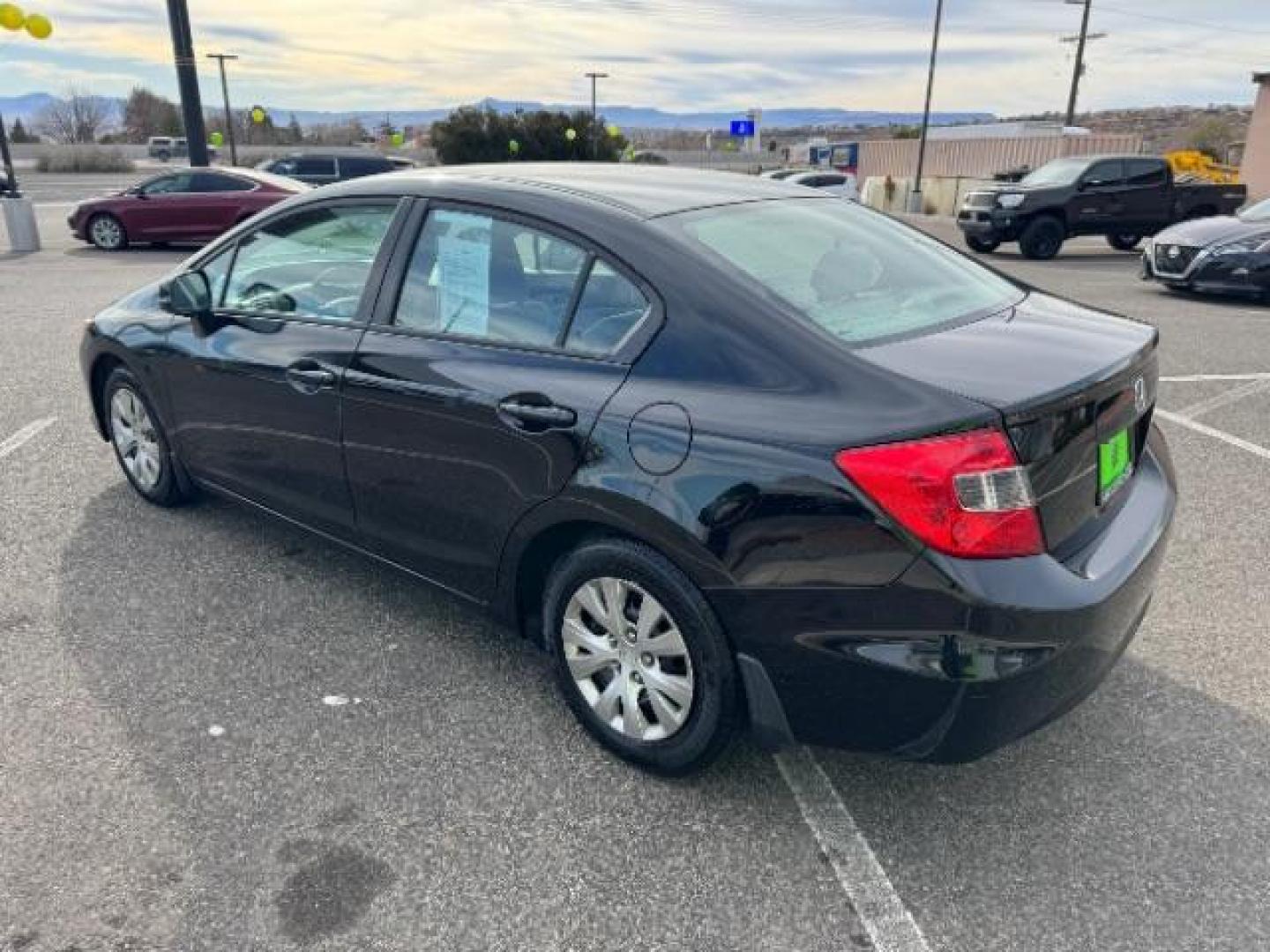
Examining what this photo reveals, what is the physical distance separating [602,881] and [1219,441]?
16.8ft

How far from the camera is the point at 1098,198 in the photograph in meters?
17.1

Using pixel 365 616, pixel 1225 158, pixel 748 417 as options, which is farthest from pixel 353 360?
pixel 1225 158

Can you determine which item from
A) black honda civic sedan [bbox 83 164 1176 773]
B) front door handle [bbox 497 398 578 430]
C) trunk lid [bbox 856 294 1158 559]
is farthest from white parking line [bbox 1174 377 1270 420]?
front door handle [bbox 497 398 578 430]

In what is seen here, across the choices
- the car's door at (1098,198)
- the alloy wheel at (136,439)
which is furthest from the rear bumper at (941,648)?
the car's door at (1098,198)

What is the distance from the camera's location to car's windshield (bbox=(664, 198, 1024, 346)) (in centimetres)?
256

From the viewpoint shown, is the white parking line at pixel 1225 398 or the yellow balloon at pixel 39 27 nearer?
the white parking line at pixel 1225 398

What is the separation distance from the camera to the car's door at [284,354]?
10.8 ft

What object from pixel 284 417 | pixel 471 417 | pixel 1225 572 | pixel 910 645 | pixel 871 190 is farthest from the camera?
pixel 871 190

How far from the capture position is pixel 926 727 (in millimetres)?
2207

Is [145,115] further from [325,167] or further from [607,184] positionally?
[607,184]

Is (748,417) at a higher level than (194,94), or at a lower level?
lower

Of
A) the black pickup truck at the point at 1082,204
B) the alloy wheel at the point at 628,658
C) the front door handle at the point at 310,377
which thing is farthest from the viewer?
the black pickup truck at the point at 1082,204

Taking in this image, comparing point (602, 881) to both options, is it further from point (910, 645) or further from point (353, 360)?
point (353, 360)

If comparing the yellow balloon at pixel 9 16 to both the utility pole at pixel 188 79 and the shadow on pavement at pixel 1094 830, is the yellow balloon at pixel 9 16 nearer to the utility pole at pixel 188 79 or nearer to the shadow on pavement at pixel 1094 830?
the utility pole at pixel 188 79
